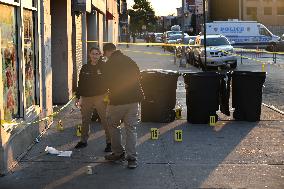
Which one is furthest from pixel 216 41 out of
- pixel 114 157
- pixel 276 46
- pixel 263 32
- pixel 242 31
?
pixel 114 157

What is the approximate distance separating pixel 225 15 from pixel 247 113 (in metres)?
73.5

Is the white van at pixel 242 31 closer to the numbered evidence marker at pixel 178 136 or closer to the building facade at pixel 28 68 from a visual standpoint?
the building facade at pixel 28 68

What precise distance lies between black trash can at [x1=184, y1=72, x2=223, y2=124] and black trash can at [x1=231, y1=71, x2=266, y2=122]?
0.53m

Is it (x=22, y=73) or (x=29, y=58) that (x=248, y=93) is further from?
(x=22, y=73)

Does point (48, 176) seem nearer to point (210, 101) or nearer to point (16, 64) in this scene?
point (16, 64)

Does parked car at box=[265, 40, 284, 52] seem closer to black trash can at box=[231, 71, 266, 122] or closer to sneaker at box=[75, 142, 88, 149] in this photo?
black trash can at box=[231, 71, 266, 122]

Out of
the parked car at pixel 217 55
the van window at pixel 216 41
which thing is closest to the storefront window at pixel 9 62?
the parked car at pixel 217 55

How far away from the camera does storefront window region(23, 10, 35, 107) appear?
9.34m

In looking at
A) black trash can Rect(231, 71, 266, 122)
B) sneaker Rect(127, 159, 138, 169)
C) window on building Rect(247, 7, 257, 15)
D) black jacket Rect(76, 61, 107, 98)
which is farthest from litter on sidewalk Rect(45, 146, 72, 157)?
window on building Rect(247, 7, 257, 15)

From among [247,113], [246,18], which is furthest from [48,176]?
[246,18]

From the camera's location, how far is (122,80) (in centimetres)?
774

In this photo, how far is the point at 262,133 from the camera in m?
10.3

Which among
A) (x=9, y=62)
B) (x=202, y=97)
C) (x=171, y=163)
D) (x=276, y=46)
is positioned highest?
(x=276, y=46)

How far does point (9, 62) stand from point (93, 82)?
1383 mm
